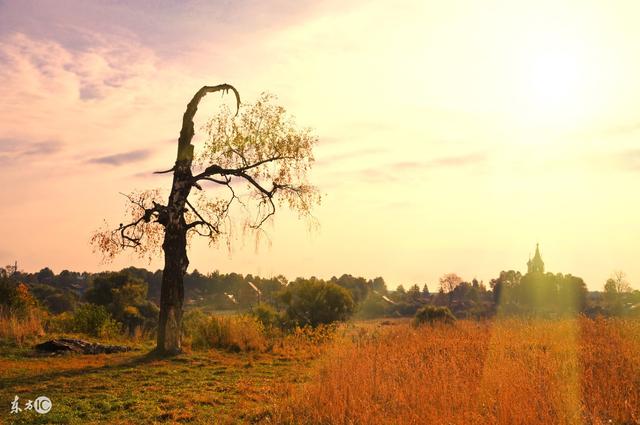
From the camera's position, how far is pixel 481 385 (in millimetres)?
10633

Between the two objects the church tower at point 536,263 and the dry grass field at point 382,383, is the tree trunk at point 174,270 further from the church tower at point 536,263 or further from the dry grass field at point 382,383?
the church tower at point 536,263

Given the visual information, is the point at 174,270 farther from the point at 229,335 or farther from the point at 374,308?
the point at 374,308

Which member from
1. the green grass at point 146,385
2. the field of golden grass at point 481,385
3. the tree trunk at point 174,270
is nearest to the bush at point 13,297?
→ the tree trunk at point 174,270

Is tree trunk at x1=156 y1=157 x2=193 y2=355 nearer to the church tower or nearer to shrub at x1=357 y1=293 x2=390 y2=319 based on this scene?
shrub at x1=357 y1=293 x2=390 y2=319

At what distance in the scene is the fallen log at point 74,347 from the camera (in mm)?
18016

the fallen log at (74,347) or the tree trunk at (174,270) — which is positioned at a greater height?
the tree trunk at (174,270)

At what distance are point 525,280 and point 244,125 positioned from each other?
83.5 metres

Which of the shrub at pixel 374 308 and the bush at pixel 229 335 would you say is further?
the shrub at pixel 374 308

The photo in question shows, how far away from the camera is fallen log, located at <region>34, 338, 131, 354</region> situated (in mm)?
18016

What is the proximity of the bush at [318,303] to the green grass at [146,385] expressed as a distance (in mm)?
26815

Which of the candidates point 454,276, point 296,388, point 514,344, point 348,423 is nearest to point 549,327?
point 514,344

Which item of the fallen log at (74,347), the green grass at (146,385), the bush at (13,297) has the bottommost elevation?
the green grass at (146,385)
